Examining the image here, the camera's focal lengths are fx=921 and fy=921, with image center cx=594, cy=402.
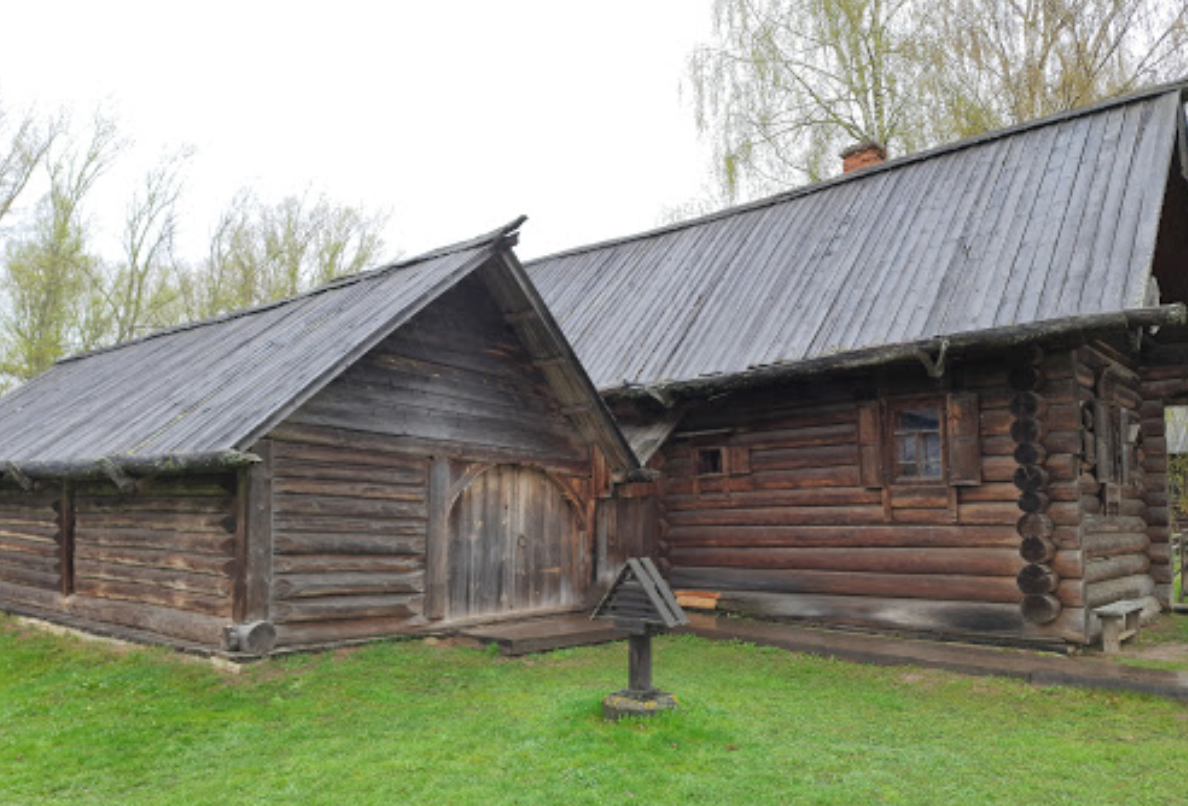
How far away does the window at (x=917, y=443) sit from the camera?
10586 mm

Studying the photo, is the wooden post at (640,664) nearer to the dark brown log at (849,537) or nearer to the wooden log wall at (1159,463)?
the dark brown log at (849,537)

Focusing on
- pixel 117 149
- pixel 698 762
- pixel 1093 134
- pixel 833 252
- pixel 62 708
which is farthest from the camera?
pixel 117 149

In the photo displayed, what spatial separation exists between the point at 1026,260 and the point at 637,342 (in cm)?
564

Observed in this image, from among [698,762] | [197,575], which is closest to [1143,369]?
[698,762]

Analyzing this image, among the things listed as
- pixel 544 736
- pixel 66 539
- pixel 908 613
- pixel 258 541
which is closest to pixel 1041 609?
pixel 908 613

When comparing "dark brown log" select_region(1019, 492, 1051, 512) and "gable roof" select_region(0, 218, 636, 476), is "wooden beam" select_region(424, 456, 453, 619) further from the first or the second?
"dark brown log" select_region(1019, 492, 1051, 512)

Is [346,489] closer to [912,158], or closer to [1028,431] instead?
[1028,431]

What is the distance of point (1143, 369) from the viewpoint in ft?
A: 44.3

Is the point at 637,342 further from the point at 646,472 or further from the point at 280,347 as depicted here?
the point at 280,347

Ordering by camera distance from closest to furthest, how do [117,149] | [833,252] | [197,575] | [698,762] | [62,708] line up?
[698,762]
[62,708]
[197,575]
[833,252]
[117,149]

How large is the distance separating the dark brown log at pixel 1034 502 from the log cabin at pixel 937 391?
68 mm

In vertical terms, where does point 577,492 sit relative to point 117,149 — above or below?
below

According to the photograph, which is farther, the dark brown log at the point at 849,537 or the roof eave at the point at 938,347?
the dark brown log at the point at 849,537

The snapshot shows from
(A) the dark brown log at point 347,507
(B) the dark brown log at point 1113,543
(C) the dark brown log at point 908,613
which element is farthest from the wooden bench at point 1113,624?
(A) the dark brown log at point 347,507
